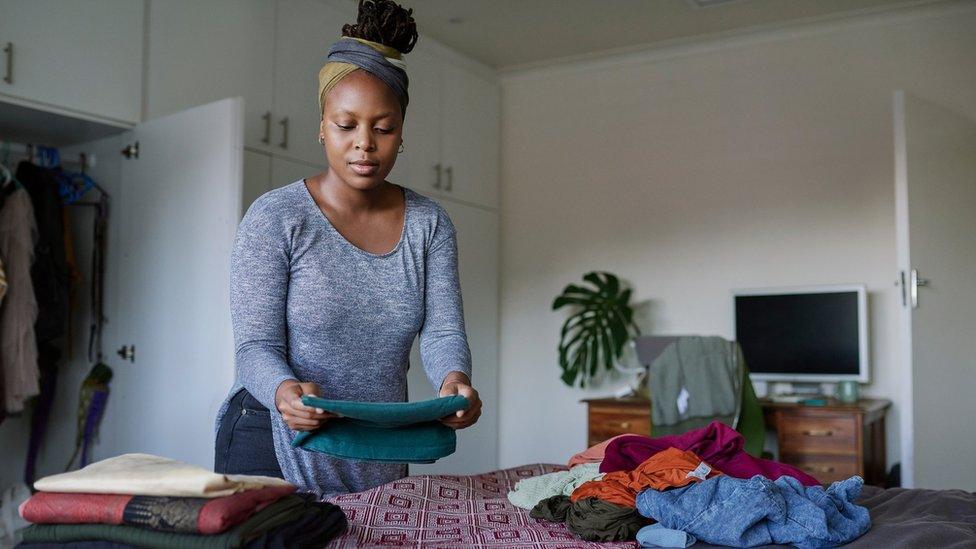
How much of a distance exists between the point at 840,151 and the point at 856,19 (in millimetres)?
670

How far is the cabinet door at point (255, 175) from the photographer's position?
12.4ft

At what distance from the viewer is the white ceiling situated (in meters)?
4.43

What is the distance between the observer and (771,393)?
4.48 metres

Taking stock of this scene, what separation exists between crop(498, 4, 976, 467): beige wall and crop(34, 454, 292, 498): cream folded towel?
3.77 meters

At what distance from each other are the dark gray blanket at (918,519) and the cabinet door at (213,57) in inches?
112

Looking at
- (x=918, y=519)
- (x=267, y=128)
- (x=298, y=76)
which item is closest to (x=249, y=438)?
(x=918, y=519)

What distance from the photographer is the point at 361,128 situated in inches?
55.4

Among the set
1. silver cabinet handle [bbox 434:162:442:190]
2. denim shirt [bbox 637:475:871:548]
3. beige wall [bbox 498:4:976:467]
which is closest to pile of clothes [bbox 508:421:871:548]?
denim shirt [bbox 637:475:871:548]

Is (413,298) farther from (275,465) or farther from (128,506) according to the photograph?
(128,506)

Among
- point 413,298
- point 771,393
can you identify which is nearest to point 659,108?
point 771,393

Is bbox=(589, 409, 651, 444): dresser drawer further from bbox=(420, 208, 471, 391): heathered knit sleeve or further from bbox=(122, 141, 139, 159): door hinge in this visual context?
bbox=(420, 208, 471, 391): heathered knit sleeve

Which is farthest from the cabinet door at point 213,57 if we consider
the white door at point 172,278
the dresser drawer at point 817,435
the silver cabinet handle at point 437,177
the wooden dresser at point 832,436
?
the dresser drawer at point 817,435

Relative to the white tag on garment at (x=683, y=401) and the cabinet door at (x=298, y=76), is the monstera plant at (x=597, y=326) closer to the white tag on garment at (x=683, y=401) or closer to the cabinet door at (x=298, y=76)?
the white tag on garment at (x=683, y=401)

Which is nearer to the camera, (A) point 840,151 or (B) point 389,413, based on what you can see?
(B) point 389,413
